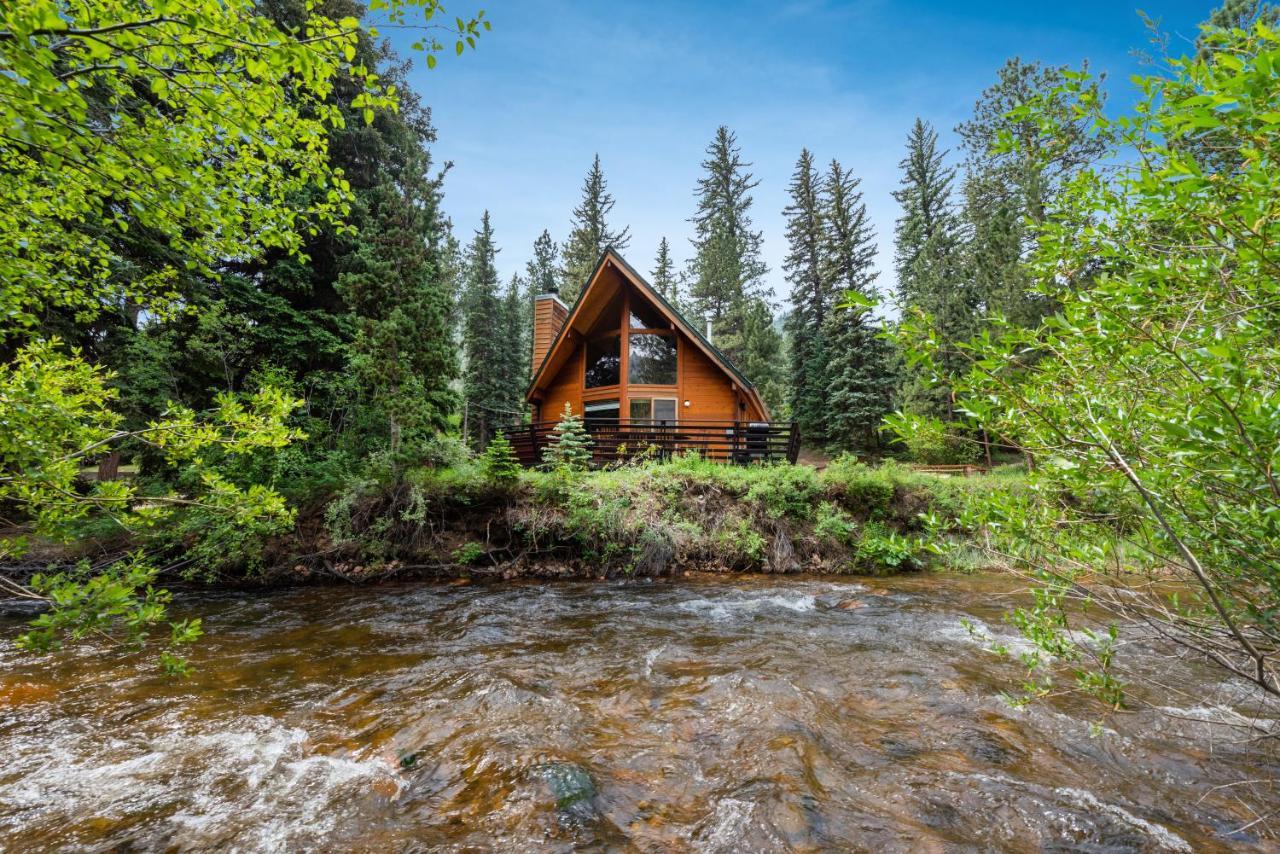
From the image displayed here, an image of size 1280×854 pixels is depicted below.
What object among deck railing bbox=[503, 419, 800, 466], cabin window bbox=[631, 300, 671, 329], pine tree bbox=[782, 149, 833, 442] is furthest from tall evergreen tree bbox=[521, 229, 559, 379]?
deck railing bbox=[503, 419, 800, 466]

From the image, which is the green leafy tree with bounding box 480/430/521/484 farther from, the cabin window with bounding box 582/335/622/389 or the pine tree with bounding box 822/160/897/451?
the pine tree with bounding box 822/160/897/451

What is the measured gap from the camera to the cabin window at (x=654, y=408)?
15.6 meters

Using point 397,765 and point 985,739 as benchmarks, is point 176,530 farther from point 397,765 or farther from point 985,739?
point 985,739

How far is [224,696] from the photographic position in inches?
157

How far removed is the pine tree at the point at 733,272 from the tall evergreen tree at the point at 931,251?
7660mm

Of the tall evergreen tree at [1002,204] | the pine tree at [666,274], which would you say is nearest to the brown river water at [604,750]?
the tall evergreen tree at [1002,204]

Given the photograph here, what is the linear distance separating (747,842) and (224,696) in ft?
14.6

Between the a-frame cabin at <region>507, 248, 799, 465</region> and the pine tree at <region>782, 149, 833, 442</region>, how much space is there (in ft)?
31.8

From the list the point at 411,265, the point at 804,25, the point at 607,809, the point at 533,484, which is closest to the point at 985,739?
the point at 607,809

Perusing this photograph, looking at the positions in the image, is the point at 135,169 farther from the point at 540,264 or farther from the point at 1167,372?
the point at 540,264

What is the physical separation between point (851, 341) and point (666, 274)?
18.4m

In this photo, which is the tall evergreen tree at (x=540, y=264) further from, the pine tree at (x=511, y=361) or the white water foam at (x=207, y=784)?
the white water foam at (x=207, y=784)

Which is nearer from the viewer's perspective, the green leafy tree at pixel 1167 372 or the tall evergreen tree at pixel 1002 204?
the green leafy tree at pixel 1167 372

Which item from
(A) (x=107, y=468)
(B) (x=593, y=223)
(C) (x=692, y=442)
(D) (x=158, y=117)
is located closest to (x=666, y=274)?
(B) (x=593, y=223)
